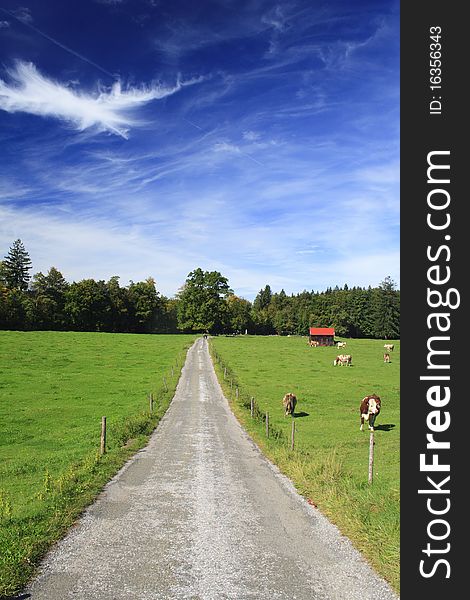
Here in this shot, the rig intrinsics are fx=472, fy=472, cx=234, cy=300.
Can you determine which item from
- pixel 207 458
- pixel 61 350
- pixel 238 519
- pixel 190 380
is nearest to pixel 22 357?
pixel 61 350

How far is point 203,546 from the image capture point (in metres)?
9.63

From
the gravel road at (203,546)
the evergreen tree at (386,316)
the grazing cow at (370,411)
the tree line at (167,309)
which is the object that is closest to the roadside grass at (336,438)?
the gravel road at (203,546)

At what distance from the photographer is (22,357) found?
192 ft

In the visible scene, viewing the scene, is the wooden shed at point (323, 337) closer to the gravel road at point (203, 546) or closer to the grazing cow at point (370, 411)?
the grazing cow at point (370, 411)

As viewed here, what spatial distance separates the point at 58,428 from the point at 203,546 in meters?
20.0

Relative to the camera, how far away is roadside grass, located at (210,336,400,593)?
10.2 meters

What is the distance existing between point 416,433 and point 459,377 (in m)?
1.10

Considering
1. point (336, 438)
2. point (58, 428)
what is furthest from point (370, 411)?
point (58, 428)

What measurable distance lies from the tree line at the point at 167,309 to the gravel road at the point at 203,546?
95.6 metres

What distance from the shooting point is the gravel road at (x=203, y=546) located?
25.8ft

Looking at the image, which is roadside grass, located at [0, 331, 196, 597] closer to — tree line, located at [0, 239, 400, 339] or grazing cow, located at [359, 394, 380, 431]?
grazing cow, located at [359, 394, 380, 431]

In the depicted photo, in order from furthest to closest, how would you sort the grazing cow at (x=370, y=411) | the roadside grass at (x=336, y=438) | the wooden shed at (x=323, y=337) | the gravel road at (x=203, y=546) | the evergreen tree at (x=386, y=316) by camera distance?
the evergreen tree at (x=386, y=316) → the wooden shed at (x=323, y=337) → the grazing cow at (x=370, y=411) → the roadside grass at (x=336, y=438) → the gravel road at (x=203, y=546)

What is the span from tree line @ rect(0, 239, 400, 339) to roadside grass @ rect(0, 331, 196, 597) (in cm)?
3740

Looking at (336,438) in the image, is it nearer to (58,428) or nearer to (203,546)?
(58,428)
